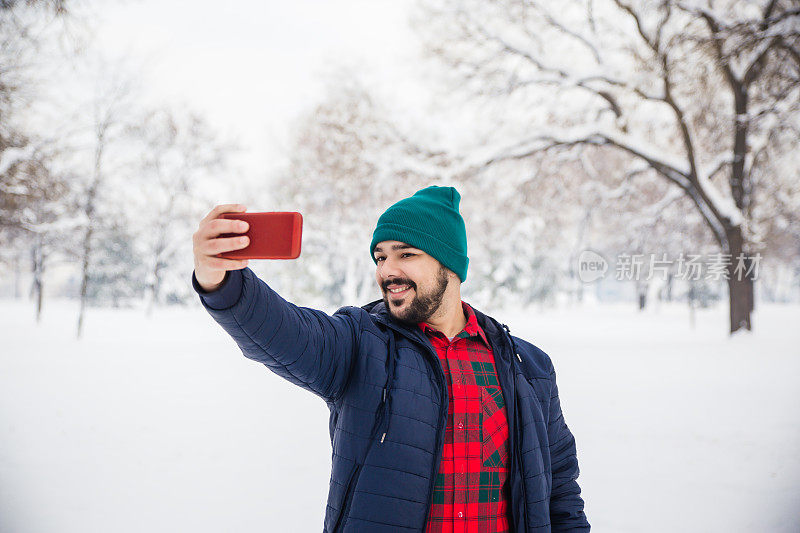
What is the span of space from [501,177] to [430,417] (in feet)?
38.1

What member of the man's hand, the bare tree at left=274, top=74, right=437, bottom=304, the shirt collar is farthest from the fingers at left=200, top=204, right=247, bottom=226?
the bare tree at left=274, top=74, right=437, bottom=304

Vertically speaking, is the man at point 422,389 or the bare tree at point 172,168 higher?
the bare tree at point 172,168

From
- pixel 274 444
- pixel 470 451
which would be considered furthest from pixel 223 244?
pixel 274 444

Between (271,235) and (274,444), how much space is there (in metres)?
4.35

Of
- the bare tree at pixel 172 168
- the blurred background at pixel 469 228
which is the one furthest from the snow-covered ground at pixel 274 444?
the bare tree at pixel 172 168

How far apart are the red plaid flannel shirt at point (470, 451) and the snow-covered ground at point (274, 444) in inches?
84.7

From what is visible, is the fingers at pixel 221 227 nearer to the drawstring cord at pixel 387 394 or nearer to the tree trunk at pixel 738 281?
the drawstring cord at pixel 387 394

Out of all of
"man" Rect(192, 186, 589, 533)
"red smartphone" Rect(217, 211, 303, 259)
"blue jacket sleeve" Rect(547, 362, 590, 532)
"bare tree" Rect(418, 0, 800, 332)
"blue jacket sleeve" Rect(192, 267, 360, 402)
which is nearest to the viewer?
"red smartphone" Rect(217, 211, 303, 259)

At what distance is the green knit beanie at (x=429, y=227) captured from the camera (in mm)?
1598

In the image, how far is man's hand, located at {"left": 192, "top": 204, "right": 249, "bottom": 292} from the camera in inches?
38.8

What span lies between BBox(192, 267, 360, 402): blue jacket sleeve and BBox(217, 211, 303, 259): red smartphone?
136mm

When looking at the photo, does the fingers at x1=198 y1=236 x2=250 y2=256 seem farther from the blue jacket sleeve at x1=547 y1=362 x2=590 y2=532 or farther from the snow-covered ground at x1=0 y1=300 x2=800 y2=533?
the snow-covered ground at x1=0 y1=300 x2=800 y2=533

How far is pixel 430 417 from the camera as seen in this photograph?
1415 mm

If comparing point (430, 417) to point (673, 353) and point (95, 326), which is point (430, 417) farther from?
point (95, 326)
